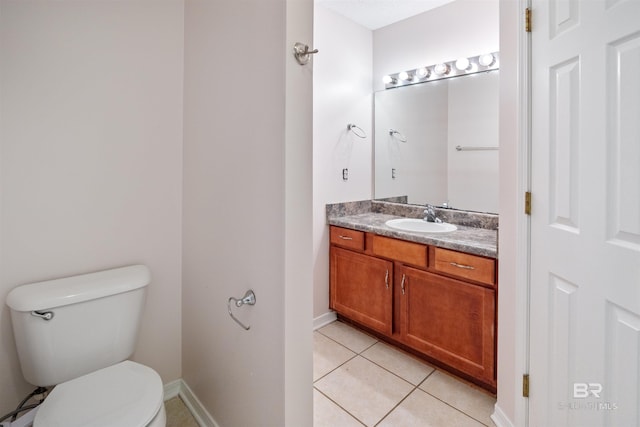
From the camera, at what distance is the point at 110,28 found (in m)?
1.44

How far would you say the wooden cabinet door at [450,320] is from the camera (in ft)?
5.69

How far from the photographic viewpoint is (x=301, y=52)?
1007 mm

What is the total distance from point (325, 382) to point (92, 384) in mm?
1201

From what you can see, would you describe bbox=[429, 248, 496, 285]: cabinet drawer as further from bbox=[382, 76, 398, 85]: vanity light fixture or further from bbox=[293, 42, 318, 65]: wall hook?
bbox=[382, 76, 398, 85]: vanity light fixture

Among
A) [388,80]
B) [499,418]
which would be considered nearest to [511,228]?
[499,418]

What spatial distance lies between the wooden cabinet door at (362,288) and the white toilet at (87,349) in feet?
4.71

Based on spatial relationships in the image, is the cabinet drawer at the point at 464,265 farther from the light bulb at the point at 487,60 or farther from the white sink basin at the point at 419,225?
the light bulb at the point at 487,60

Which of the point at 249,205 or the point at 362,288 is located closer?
the point at 249,205

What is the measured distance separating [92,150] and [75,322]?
73 cm

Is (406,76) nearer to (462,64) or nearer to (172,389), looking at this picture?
(462,64)

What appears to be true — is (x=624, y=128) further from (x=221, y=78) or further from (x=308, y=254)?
(x=221, y=78)

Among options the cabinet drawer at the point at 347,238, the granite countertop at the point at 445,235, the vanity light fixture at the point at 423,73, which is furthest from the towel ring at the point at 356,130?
the cabinet drawer at the point at 347,238

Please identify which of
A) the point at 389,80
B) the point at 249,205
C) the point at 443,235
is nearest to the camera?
the point at 249,205

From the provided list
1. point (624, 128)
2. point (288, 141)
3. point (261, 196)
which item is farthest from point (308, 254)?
point (624, 128)
